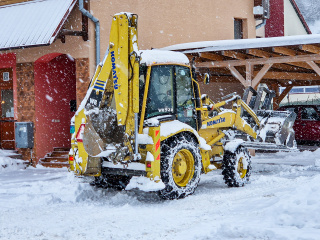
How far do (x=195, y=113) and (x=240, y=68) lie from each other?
8.16 meters

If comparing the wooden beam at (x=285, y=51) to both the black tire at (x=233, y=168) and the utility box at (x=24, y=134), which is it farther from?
the utility box at (x=24, y=134)

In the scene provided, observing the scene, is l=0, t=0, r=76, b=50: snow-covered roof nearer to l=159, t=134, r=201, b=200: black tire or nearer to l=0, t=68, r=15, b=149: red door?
l=0, t=68, r=15, b=149: red door

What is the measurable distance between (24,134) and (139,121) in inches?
244

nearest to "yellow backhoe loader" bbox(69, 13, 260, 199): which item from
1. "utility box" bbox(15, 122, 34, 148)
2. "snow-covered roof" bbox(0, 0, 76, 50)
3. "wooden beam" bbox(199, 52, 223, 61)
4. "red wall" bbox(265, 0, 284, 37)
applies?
"snow-covered roof" bbox(0, 0, 76, 50)

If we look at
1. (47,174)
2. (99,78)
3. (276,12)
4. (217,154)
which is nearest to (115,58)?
(99,78)

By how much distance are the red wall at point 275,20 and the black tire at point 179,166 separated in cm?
1631

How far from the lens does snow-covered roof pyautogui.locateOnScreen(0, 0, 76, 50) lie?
1115 centimetres

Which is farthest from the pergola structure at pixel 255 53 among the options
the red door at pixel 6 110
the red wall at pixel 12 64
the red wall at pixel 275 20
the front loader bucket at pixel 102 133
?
the red wall at pixel 275 20

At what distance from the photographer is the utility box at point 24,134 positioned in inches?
486

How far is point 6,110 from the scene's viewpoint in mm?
13953

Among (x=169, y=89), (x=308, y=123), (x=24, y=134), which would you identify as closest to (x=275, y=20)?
(x=308, y=123)

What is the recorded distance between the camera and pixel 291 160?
43.3 feet

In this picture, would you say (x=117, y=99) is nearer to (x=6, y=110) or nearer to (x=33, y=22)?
(x=33, y=22)

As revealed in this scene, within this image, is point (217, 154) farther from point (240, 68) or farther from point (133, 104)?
point (240, 68)
